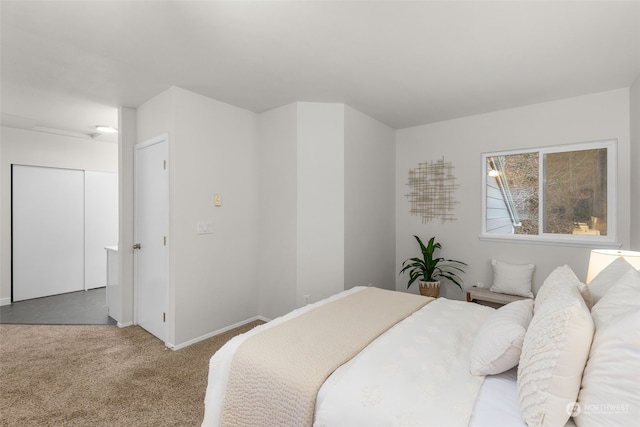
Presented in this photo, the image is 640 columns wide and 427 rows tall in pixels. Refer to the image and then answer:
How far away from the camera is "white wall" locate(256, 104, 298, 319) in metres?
3.31

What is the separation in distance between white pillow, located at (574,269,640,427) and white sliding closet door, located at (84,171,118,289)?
596 centimetres

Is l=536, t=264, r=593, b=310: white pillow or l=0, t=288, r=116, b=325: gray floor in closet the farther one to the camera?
l=0, t=288, r=116, b=325: gray floor in closet

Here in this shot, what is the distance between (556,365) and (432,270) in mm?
2867

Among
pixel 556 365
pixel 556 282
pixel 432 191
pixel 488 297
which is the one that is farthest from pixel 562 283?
pixel 432 191

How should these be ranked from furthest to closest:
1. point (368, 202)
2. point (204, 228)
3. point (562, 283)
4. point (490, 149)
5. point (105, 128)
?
point (105, 128), point (368, 202), point (490, 149), point (204, 228), point (562, 283)

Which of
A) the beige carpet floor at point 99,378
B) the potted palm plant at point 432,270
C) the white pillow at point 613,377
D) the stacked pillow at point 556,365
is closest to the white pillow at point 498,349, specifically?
the stacked pillow at point 556,365

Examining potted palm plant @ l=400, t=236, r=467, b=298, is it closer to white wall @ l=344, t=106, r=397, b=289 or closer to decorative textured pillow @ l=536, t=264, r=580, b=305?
white wall @ l=344, t=106, r=397, b=289

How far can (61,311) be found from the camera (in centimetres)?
385

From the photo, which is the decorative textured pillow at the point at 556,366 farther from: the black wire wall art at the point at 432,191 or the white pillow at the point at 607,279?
the black wire wall art at the point at 432,191

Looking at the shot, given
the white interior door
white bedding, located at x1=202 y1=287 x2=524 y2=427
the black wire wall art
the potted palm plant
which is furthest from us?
the black wire wall art

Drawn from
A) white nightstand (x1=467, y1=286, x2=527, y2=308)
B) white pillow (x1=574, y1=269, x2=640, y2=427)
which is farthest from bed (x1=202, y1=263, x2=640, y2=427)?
white nightstand (x1=467, y1=286, x2=527, y2=308)

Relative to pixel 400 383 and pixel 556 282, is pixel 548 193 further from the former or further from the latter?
pixel 400 383

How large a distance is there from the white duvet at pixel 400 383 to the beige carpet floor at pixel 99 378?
801mm

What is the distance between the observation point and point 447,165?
12.7ft
